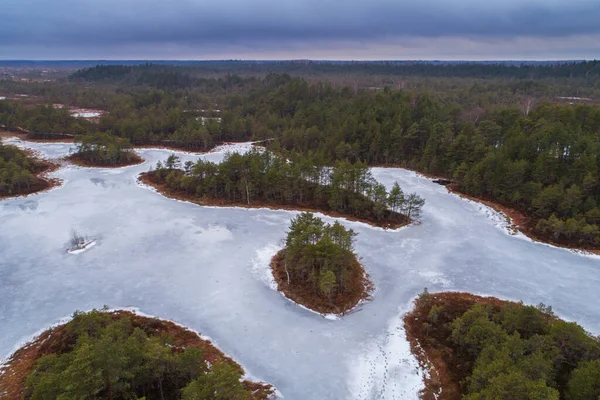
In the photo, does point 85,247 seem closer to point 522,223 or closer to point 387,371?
point 387,371

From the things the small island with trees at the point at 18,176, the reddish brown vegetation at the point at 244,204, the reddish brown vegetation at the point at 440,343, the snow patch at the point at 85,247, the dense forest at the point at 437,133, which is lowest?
the reddish brown vegetation at the point at 440,343

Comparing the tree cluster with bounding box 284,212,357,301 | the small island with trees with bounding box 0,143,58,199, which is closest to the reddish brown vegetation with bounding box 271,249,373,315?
the tree cluster with bounding box 284,212,357,301

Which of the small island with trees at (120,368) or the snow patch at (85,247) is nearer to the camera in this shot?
the small island with trees at (120,368)

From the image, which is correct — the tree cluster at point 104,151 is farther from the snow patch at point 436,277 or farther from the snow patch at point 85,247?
the snow patch at point 436,277

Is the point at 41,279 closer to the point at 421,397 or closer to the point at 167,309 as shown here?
the point at 167,309

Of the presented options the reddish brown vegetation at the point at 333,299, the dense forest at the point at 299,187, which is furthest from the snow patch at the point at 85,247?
the reddish brown vegetation at the point at 333,299
